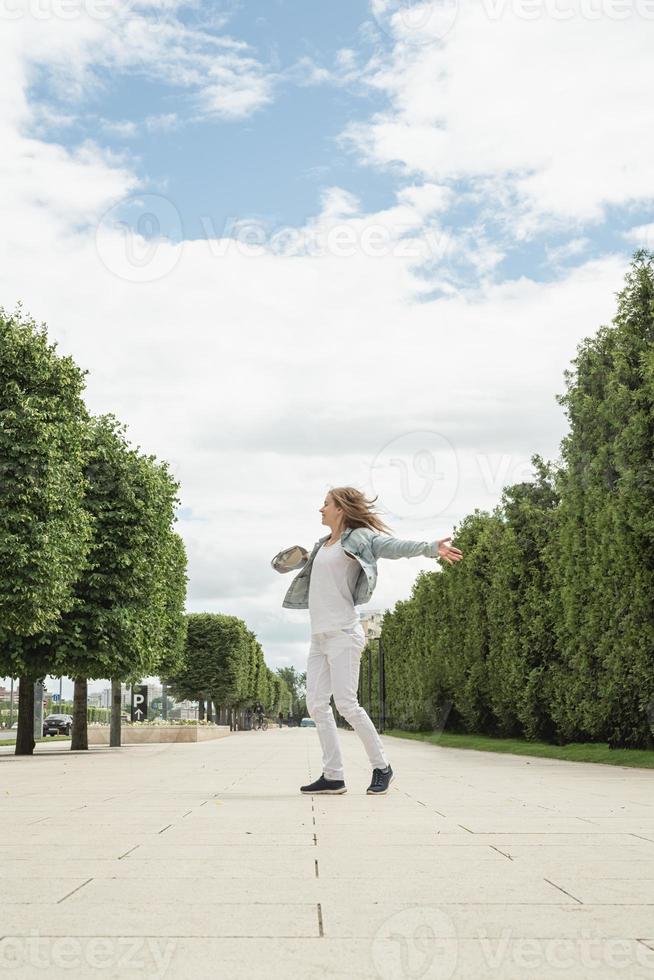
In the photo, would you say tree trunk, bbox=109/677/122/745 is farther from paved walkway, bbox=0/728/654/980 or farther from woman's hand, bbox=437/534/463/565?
woman's hand, bbox=437/534/463/565

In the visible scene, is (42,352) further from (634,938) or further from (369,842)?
(634,938)

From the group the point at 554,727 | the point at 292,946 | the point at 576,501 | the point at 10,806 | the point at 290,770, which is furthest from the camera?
the point at 554,727

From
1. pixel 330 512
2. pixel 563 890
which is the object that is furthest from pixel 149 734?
pixel 563 890

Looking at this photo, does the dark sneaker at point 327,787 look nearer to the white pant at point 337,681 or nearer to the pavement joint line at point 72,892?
the white pant at point 337,681

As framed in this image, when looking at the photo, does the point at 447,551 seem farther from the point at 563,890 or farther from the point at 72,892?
the point at 72,892

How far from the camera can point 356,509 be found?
9227 mm

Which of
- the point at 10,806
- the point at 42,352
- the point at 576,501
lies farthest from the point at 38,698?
the point at 10,806

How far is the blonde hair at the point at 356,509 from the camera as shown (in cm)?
918

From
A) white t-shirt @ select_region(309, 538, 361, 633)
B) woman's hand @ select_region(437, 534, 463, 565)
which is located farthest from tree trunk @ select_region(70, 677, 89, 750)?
A: woman's hand @ select_region(437, 534, 463, 565)

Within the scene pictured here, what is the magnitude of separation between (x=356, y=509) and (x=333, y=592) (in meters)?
0.79

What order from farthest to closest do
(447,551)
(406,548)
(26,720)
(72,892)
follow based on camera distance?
(26,720)
(406,548)
(447,551)
(72,892)

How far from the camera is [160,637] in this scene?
93.8 ft

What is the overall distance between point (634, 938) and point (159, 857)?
2.73 meters

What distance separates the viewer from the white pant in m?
8.74
